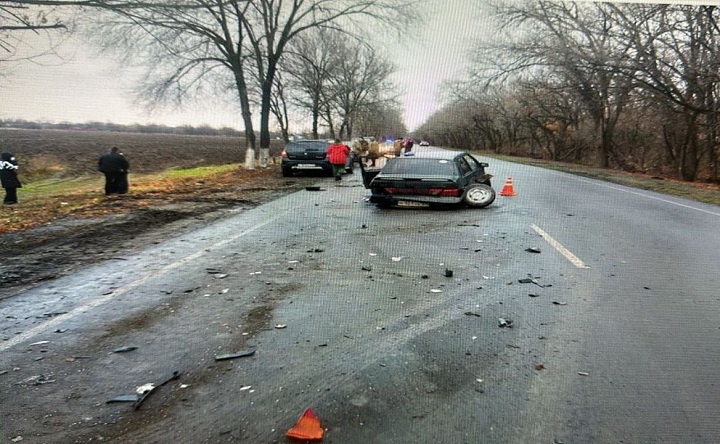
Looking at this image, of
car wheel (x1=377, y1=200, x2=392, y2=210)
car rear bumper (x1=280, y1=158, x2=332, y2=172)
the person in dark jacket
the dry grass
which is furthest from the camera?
car rear bumper (x1=280, y1=158, x2=332, y2=172)

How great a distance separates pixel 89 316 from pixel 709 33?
22.2 meters

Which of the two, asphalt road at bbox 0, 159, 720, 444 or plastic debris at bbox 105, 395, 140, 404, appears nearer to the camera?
asphalt road at bbox 0, 159, 720, 444

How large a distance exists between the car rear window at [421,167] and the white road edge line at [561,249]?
243 cm

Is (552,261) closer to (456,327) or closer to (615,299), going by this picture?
(615,299)

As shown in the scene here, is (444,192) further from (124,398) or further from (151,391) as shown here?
(124,398)

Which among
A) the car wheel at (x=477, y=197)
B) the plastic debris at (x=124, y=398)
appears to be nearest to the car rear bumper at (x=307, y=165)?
the car wheel at (x=477, y=197)

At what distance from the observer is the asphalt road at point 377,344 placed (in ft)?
7.52

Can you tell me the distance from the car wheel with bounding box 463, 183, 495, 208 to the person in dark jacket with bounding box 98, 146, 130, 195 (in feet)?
28.1

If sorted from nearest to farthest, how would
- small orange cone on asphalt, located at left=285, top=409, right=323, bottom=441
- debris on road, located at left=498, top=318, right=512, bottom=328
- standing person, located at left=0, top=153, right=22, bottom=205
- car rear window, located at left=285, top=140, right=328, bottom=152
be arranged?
small orange cone on asphalt, located at left=285, top=409, right=323, bottom=441, debris on road, located at left=498, top=318, right=512, bottom=328, standing person, located at left=0, top=153, right=22, bottom=205, car rear window, located at left=285, top=140, right=328, bottom=152

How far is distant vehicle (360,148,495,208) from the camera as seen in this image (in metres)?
8.97

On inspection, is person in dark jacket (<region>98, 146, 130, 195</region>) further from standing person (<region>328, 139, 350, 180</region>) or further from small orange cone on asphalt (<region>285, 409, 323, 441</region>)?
small orange cone on asphalt (<region>285, 409, 323, 441</region>)

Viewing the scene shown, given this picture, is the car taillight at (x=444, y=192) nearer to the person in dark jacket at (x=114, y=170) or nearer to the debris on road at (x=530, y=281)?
the debris on road at (x=530, y=281)

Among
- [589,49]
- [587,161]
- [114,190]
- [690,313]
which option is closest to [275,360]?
[690,313]

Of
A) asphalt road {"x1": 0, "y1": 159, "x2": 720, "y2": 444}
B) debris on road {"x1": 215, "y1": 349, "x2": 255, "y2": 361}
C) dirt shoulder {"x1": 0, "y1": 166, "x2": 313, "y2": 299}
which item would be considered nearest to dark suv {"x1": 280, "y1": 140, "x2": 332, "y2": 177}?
dirt shoulder {"x1": 0, "y1": 166, "x2": 313, "y2": 299}
